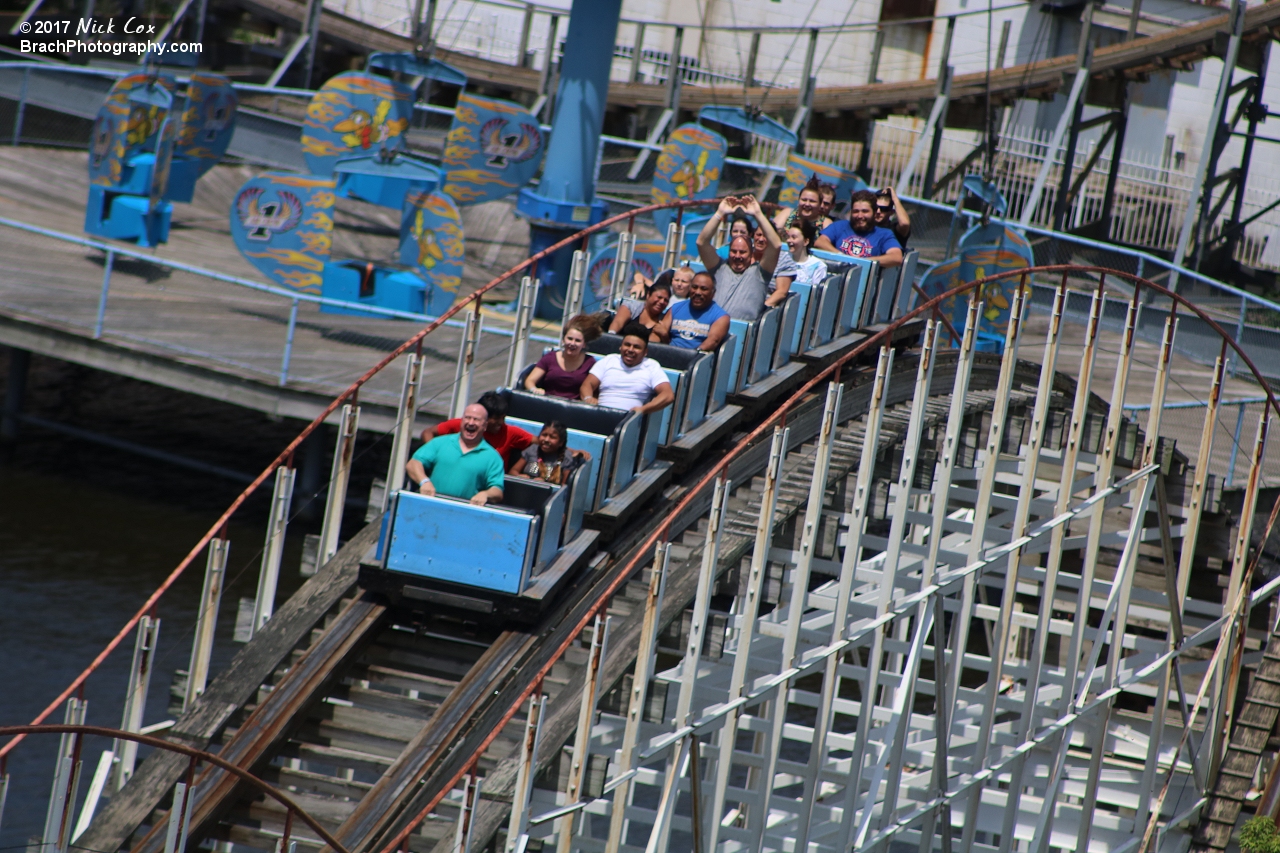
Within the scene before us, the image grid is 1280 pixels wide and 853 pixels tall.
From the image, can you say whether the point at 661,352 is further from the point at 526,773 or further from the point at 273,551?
the point at 526,773

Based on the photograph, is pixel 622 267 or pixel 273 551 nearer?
pixel 273 551

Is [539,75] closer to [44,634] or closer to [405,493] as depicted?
[44,634]

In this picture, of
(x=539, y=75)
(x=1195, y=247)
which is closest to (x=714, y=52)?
(x=539, y=75)

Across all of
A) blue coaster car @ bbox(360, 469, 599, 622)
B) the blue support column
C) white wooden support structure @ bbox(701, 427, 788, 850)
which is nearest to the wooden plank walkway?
the blue support column

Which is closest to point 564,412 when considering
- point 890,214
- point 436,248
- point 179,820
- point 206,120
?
point 179,820

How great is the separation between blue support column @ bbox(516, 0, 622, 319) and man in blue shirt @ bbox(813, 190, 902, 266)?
4759mm

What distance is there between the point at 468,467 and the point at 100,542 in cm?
819

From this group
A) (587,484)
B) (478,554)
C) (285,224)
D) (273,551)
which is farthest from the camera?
(285,224)

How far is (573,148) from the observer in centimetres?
1855

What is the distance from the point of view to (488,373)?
16156mm

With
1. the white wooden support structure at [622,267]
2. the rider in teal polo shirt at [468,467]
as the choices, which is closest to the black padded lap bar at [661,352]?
the white wooden support structure at [622,267]

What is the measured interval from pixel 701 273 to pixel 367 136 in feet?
33.4

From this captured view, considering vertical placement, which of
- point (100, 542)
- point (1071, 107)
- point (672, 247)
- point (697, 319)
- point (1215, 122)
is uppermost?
point (1071, 107)

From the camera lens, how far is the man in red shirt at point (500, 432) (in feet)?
30.6
